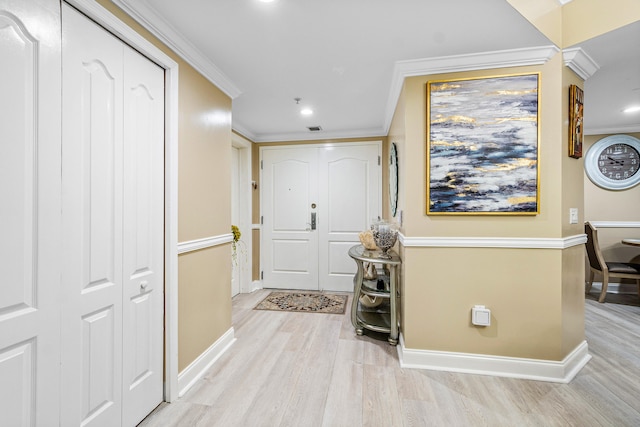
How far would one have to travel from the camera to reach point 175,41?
1.77 metres

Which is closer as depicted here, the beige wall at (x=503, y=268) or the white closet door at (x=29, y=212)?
the white closet door at (x=29, y=212)

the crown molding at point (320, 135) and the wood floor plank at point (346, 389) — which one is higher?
the crown molding at point (320, 135)

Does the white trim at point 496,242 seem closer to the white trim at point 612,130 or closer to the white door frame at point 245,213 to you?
the white door frame at point 245,213

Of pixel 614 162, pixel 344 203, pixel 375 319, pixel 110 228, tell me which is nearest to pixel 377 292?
pixel 375 319

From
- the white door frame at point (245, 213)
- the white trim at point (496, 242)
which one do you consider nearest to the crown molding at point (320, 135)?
the white door frame at point (245, 213)

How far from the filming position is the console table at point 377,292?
2441 millimetres

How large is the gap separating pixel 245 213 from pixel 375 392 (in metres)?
2.95

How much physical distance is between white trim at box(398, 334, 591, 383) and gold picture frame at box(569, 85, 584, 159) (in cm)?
149

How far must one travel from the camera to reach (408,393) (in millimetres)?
1872

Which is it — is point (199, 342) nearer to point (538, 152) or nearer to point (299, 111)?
point (299, 111)

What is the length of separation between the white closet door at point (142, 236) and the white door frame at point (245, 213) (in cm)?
237

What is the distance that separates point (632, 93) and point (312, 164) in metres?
3.43

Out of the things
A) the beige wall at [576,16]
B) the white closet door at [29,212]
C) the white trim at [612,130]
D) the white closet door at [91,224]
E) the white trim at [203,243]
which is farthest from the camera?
the white trim at [612,130]

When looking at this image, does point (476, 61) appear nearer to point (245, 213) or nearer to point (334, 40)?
point (334, 40)
